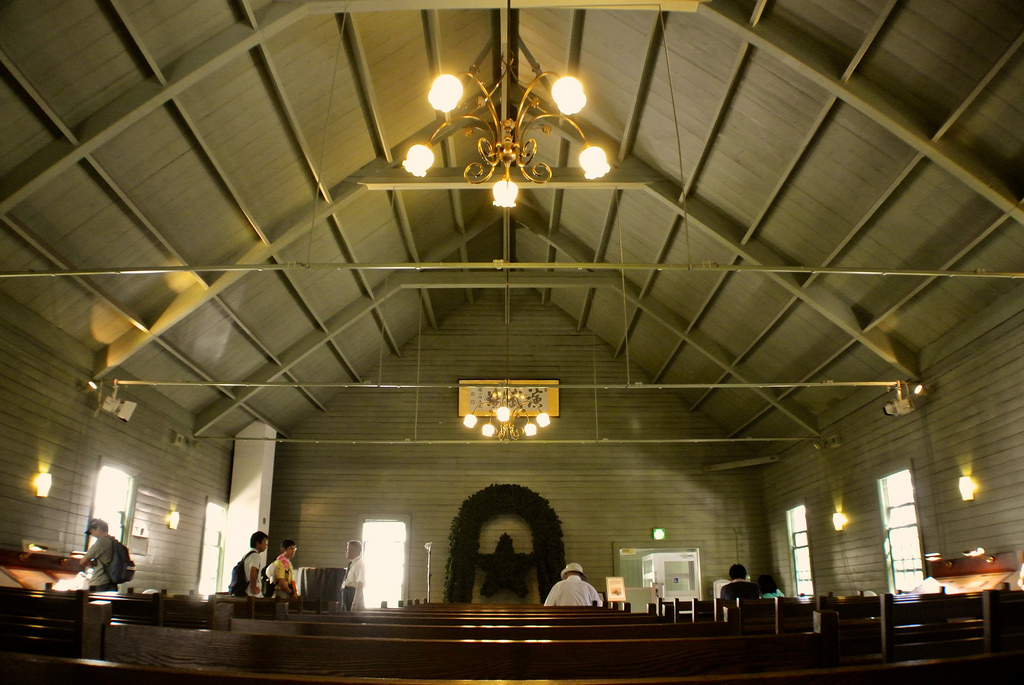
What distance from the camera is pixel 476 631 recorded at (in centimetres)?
304

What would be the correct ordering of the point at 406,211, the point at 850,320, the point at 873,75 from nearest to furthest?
the point at 873,75
the point at 850,320
the point at 406,211

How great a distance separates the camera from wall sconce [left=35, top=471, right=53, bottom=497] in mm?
9130

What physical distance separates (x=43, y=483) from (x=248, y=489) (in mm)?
5964

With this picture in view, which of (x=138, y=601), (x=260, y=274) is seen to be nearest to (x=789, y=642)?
(x=138, y=601)

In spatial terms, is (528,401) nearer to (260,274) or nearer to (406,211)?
(406,211)

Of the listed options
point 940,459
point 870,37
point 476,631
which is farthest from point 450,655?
point 940,459

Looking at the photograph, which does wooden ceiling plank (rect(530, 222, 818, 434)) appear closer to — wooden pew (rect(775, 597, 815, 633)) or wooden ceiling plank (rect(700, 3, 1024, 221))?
wooden ceiling plank (rect(700, 3, 1024, 221))

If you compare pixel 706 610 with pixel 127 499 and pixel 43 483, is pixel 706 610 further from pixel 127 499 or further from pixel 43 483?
pixel 127 499

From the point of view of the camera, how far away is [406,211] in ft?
42.6

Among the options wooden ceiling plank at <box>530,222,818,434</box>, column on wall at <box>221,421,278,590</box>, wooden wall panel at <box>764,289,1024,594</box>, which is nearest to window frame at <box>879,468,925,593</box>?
wooden wall panel at <box>764,289,1024,594</box>

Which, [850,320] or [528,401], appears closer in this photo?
[850,320]

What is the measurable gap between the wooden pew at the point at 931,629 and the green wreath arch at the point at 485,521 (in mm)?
11314

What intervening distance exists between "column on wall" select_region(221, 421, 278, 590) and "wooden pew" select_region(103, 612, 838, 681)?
13201 millimetres

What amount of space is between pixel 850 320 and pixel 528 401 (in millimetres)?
7094
